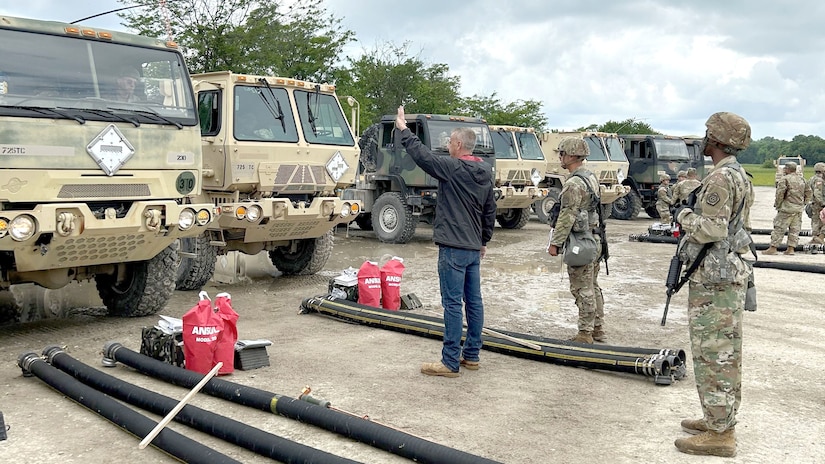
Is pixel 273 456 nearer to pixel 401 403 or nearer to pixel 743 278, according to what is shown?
pixel 401 403

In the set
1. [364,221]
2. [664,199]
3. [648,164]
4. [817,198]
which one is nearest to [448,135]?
[364,221]

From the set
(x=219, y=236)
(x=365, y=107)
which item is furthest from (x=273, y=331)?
(x=365, y=107)

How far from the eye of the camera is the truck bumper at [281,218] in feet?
26.3

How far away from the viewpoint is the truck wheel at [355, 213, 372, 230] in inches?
591

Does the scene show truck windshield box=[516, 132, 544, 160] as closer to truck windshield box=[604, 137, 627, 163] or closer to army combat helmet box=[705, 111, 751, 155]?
truck windshield box=[604, 137, 627, 163]

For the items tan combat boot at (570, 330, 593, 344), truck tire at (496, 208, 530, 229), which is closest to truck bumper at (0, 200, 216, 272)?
tan combat boot at (570, 330, 593, 344)

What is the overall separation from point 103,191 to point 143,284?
1.17 m

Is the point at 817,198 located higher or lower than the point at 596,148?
lower

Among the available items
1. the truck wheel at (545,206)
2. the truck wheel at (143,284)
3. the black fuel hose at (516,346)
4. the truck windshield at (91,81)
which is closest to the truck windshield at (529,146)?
the truck wheel at (545,206)

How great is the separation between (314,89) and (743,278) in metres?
5.84

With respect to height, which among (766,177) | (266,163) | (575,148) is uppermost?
(575,148)

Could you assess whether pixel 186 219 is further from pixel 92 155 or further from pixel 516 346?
pixel 516 346

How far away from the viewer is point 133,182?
6.13 meters

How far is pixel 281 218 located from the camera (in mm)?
8289
